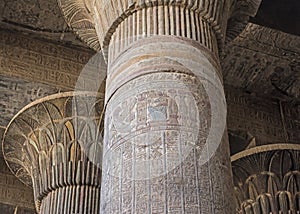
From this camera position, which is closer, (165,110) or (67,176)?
(165,110)

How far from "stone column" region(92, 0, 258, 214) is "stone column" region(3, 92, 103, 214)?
2.78 m

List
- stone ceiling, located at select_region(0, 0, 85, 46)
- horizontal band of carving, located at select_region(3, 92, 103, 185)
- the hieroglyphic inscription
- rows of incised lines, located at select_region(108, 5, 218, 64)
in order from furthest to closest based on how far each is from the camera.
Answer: stone ceiling, located at select_region(0, 0, 85, 46)
the hieroglyphic inscription
horizontal band of carving, located at select_region(3, 92, 103, 185)
rows of incised lines, located at select_region(108, 5, 218, 64)

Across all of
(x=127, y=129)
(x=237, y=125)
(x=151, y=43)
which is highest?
(x=237, y=125)

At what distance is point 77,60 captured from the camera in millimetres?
7672

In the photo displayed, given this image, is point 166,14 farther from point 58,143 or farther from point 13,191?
point 13,191

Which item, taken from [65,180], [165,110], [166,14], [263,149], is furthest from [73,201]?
[165,110]

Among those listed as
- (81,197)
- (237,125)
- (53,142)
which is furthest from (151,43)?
(237,125)

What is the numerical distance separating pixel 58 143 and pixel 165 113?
12.2 feet

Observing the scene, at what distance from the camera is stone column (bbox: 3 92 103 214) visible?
6309 millimetres

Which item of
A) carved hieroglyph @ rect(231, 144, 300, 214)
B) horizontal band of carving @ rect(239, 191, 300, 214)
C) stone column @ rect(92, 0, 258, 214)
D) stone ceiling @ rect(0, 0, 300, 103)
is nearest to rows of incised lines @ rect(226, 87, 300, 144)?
stone ceiling @ rect(0, 0, 300, 103)

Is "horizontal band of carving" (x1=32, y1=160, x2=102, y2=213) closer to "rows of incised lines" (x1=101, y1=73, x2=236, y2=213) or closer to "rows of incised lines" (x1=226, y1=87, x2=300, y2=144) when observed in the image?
"rows of incised lines" (x1=226, y1=87, x2=300, y2=144)

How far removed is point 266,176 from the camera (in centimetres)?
729

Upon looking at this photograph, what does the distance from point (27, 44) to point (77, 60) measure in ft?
2.03

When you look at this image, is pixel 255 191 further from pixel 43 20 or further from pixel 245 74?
pixel 43 20
